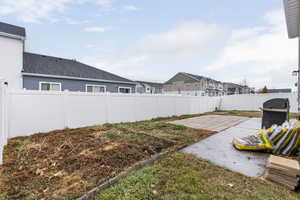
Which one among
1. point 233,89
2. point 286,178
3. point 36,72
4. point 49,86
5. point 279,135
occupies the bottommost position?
point 286,178

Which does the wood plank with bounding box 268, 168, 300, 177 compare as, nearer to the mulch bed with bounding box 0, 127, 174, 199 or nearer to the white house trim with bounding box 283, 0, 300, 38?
the mulch bed with bounding box 0, 127, 174, 199

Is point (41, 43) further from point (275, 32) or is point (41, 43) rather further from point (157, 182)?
point (275, 32)

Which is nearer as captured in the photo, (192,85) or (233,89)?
(192,85)

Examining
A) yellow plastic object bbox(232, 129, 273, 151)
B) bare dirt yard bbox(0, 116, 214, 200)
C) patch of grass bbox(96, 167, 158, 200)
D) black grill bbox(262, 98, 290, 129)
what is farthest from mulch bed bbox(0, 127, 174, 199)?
black grill bbox(262, 98, 290, 129)

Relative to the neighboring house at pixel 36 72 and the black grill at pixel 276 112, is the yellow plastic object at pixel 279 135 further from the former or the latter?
the neighboring house at pixel 36 72

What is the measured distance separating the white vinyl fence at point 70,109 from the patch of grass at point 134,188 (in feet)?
7.13

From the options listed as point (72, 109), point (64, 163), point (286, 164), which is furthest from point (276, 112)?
point (72, 109)

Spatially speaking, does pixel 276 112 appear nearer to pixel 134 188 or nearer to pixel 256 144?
pixel 256 144

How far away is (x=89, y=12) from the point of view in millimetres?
8172

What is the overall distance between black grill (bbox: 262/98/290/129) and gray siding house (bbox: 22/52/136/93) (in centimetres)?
945

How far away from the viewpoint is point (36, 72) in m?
8.22

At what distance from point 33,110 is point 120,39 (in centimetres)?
893

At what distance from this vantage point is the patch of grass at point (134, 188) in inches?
67.5

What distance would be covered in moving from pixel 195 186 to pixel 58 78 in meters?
9.87
